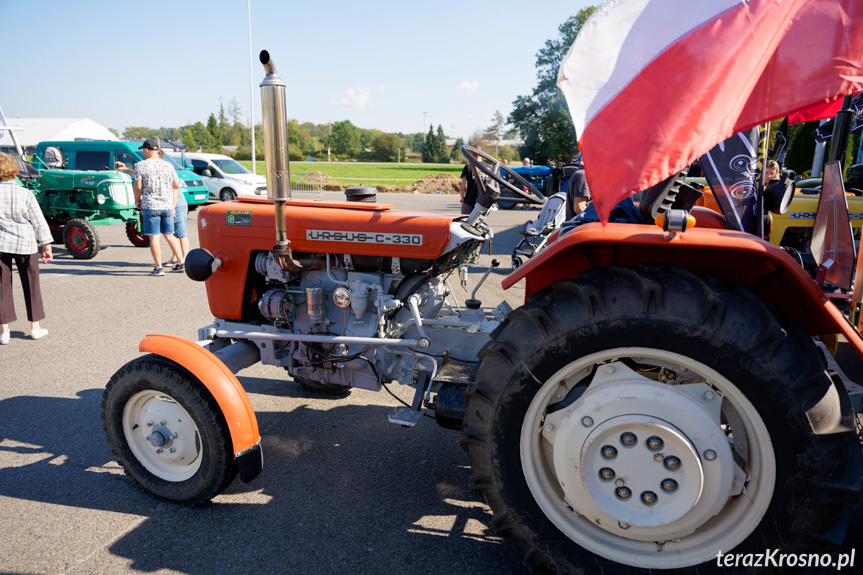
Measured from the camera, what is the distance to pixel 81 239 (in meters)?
9.05

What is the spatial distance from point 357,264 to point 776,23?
81.1 inches

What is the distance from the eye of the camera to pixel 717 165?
232 cm

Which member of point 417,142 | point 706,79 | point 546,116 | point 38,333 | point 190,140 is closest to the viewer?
point 706,79

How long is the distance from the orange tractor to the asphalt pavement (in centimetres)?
24

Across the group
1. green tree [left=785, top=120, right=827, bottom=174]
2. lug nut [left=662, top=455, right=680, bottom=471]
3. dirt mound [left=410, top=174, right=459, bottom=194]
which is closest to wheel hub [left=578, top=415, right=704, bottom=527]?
lug nut [left=662, top=455, right=680, bottom=471]

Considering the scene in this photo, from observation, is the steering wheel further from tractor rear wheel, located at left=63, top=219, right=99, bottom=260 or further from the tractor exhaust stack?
tractor rear wheel, located at left=63, top=219, right=99, bottom=260

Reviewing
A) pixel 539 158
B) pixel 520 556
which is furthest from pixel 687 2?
pixel 539 158

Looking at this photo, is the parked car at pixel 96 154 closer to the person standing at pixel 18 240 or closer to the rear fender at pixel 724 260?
the person standing at pixel 18 240

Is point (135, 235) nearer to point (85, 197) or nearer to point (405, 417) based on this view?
point (85, 197)

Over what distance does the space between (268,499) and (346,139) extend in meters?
92.6

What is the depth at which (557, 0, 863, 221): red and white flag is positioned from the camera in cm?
171

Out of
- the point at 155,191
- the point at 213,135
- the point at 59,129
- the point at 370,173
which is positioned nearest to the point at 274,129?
the point at 155,191

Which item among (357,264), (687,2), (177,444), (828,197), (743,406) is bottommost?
(177,444)

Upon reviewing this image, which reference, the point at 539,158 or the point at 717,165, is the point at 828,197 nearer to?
the point at 717,165
